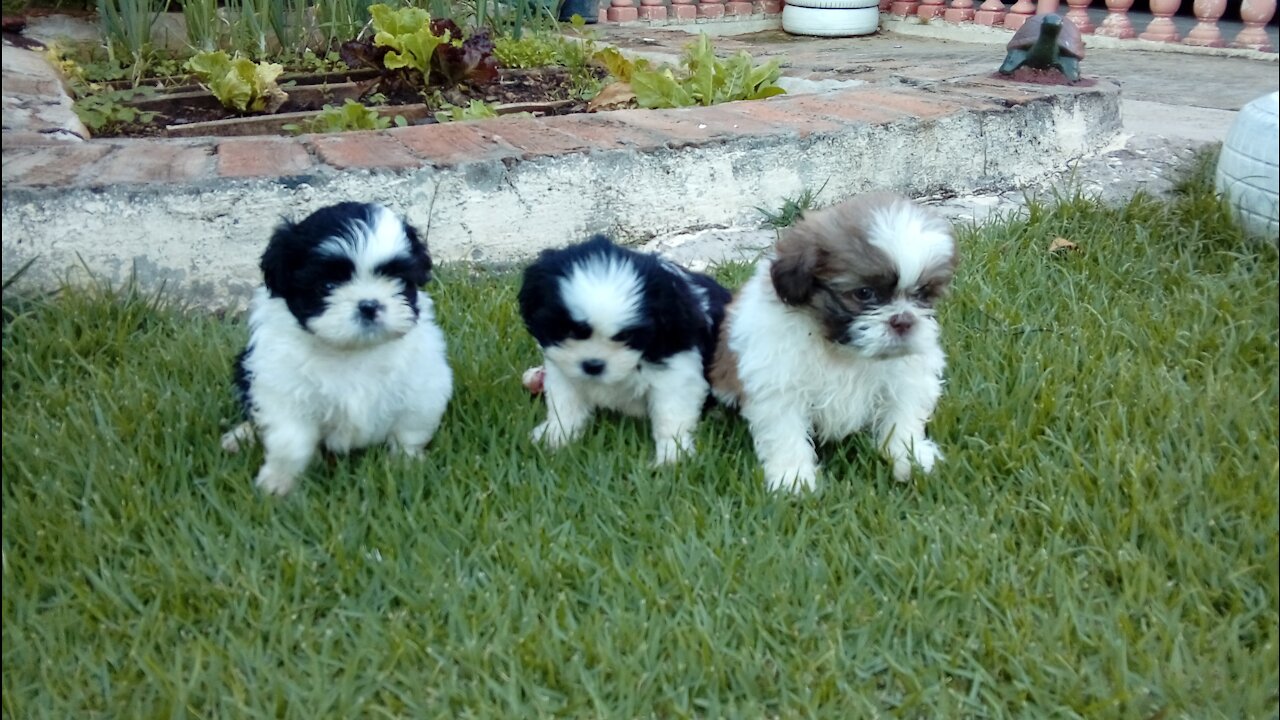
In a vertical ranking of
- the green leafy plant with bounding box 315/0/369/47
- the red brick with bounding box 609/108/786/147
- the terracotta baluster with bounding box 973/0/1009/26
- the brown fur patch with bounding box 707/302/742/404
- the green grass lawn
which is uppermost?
the green leafy plant with bounding box 315/0/369/47

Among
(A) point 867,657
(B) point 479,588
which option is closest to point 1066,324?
(A) point 867,657

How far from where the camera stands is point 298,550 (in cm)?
270

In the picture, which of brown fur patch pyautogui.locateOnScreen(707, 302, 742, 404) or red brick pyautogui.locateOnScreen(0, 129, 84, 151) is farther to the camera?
red brick pyautogui.locateOnScreen(0, 129, 84, 151)

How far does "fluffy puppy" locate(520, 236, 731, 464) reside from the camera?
9.84 feet

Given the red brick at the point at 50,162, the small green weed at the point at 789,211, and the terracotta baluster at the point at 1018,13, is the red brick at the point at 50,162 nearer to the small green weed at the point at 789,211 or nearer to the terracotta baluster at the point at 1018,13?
the small green weed at the point at 789,211

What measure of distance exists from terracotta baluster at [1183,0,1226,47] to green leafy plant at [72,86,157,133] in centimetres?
711

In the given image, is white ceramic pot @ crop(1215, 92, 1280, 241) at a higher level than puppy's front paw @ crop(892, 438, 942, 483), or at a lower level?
higher

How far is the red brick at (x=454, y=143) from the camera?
4.22 meters

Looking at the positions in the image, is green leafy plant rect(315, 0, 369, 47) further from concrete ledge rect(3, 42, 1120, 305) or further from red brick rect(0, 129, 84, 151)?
red brick rect(0, 129, 84, 151)

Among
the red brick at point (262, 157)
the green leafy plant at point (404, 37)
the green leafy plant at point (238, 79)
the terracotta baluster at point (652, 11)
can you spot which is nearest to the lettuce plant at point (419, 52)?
the green leafy plant at point (404, 37)

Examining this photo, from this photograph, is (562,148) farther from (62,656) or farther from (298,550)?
(62,656)

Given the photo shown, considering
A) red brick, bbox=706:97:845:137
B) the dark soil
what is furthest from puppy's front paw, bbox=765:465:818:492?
the dark soil

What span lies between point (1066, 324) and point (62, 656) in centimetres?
327

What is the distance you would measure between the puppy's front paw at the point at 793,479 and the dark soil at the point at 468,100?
3.07 metres
